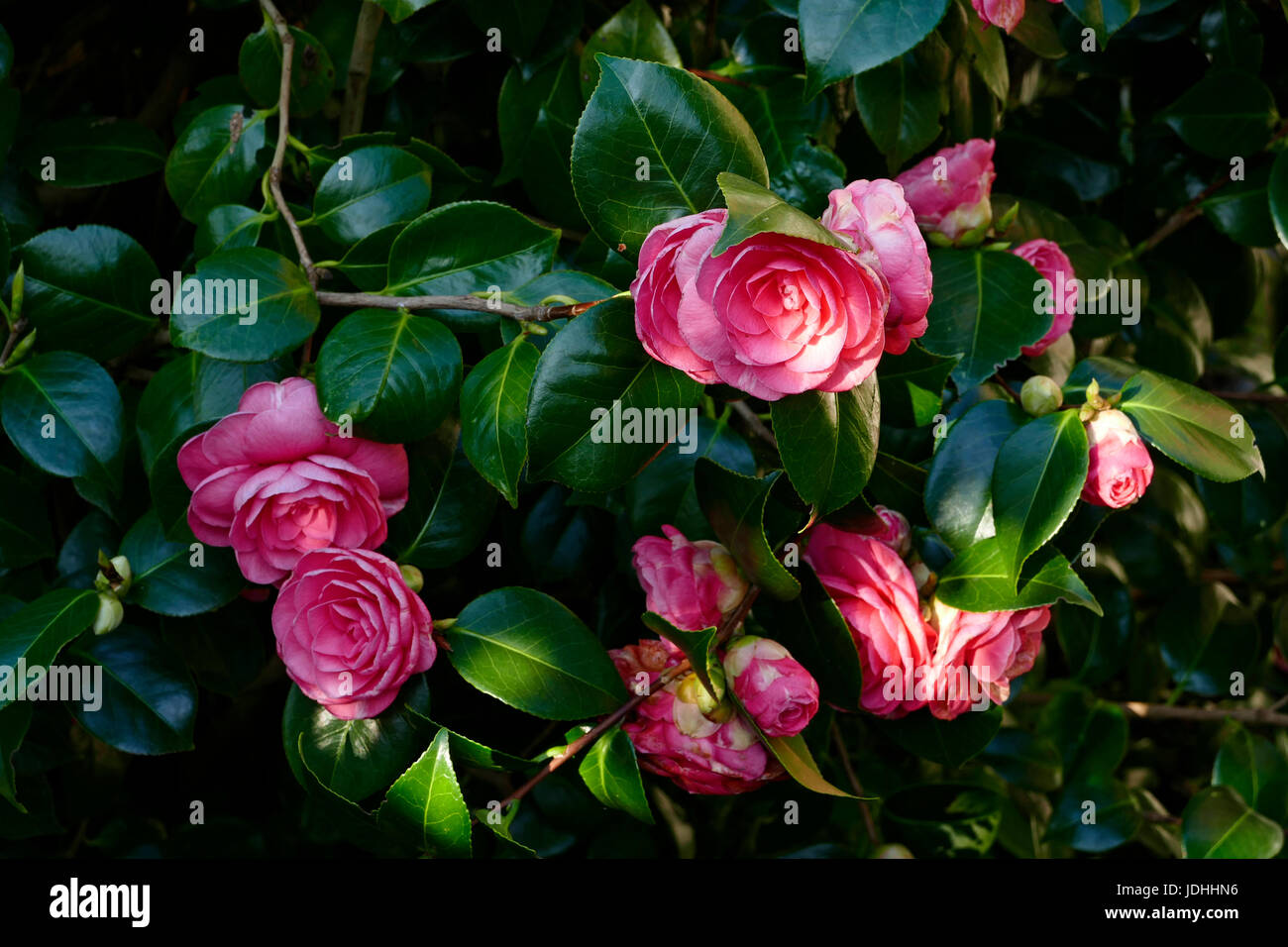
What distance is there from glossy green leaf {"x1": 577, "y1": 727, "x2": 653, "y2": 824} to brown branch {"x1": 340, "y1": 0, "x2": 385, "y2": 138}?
1.89 feet

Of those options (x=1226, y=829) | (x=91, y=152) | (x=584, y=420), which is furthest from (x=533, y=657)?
(x=1226, y=829)

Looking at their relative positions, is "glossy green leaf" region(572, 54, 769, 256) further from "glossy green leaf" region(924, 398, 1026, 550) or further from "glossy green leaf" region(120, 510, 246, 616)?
"glossy green leaf" region(120, 510, 246, 616)

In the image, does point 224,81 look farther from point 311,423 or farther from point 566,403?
point 566,403

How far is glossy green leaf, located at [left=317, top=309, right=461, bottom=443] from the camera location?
678 millimetres

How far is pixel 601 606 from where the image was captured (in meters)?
1.00

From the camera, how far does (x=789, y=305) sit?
1.76 feet

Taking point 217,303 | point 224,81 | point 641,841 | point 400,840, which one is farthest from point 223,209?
point 641,841

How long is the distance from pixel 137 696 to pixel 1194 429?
2.53 feet

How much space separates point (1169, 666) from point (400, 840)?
3.31 ft

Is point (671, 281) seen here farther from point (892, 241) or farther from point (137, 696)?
point (137, 696)

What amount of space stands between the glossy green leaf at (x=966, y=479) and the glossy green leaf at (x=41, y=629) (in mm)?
582

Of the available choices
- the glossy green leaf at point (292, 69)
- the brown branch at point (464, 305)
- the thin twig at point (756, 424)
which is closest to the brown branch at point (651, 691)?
the thin twig at point (756, 424)

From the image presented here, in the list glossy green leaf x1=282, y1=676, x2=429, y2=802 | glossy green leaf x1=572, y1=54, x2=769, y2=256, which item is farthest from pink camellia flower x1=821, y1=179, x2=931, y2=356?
glossy green leaf x1=282, y1=676, x2=429, y2=802

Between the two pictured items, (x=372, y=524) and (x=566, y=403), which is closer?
(x=566, y=403)
